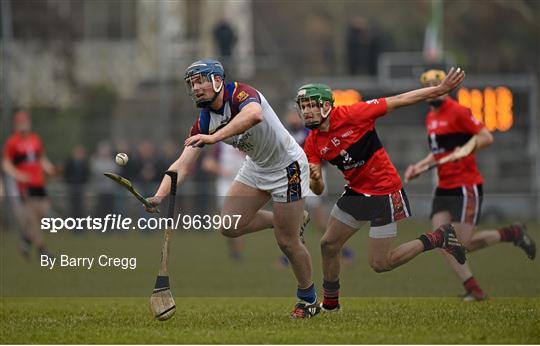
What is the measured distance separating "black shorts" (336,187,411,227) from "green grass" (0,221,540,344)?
0.29 metres

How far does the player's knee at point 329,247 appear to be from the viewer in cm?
1025

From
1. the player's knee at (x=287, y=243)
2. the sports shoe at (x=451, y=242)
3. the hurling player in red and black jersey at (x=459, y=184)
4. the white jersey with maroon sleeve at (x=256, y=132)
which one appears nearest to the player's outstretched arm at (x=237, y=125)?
the white jersey with maroon sleeve at (x=256, y=132)

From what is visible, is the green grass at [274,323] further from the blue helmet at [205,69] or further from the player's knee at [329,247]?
the blue helmet at [205,69]

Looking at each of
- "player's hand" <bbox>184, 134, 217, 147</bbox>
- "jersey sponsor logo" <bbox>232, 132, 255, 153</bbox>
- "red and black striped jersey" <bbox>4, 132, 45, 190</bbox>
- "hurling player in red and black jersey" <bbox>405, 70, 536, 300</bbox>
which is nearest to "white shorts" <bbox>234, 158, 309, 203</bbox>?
"jersey sponsor logo" <bbox>232, 132, 255, 153</bbox>

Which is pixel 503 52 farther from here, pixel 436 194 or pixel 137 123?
pixel 436 194

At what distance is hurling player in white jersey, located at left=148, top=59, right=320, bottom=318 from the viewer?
957 cm

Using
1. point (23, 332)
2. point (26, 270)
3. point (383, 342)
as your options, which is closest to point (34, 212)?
point (26, 270)

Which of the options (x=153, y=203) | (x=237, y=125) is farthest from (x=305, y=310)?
(x=237, y=125)

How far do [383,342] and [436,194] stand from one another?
4197 mm

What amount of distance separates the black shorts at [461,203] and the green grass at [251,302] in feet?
1.32

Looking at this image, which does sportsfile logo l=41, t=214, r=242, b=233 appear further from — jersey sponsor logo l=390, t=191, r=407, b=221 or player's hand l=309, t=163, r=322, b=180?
jersey sponsor logo l=390, t=191, r=407, b=221

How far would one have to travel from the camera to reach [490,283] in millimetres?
11766

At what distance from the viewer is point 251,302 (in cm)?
1185

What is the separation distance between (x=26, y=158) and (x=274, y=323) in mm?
9830
